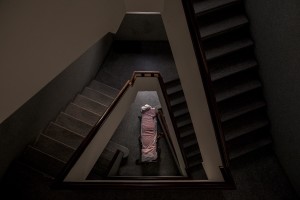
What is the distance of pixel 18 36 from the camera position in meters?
1.42

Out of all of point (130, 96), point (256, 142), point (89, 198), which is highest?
point (130, 96)

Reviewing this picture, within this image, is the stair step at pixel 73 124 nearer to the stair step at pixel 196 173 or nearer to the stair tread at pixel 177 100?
the stair tread at pixel 177 100

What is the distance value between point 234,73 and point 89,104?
299cm

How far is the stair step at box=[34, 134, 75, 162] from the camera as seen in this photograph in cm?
435

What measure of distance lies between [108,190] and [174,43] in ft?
5.15

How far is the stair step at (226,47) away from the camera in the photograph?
355 cm

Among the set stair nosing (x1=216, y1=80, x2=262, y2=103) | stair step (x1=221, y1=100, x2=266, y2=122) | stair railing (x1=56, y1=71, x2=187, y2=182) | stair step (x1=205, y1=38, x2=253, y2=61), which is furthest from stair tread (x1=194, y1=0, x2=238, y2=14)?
stair railing (x1=56, y1=71, x2=187, y2=182)

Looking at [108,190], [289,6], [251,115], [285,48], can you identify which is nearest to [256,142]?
[251,115]

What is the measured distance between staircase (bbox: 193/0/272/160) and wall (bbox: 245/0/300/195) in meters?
0.13

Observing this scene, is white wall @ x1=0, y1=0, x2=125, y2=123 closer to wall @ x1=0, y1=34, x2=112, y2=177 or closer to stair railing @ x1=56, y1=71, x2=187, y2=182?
stair railing @ x1=56, y1=71, x2=187, y2=182

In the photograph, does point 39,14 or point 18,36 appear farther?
point 39,14

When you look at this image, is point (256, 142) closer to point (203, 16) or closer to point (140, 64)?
point (203, 16)

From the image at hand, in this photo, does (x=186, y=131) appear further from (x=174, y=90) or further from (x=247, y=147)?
(x=247, y=147)

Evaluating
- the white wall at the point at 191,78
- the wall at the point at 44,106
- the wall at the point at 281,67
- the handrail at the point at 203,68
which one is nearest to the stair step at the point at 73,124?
the wall at the point at 44,106
